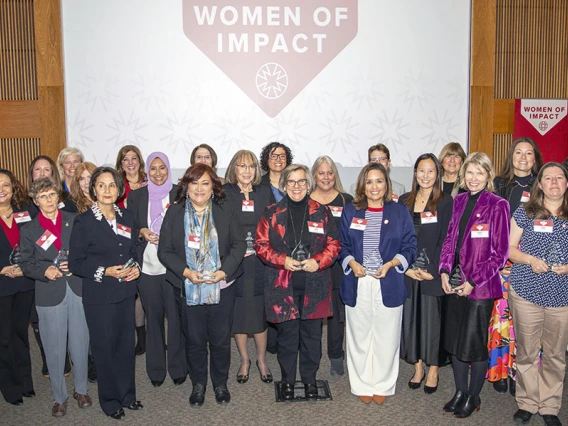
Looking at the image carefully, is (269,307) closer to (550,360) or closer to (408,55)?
(550,360)

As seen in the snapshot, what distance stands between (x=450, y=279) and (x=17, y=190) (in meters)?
3.10

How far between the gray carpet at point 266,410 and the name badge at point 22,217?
51.8 inches

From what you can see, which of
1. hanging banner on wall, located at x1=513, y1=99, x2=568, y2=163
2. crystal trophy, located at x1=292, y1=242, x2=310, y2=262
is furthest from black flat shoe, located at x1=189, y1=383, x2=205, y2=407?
hanging banner on wall, located at x1=513, y1=99, x2=568, y2=163

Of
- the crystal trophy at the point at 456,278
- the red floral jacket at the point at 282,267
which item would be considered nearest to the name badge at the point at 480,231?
the crystal trophy at the point at 456,278

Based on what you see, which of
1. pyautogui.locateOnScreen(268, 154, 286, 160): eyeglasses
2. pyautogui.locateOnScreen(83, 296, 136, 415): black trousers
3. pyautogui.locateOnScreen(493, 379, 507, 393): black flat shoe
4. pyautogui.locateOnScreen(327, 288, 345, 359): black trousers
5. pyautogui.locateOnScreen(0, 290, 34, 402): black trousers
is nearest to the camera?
pyautogui.locateOnScreen(83, 296, 136, 415): black trousers

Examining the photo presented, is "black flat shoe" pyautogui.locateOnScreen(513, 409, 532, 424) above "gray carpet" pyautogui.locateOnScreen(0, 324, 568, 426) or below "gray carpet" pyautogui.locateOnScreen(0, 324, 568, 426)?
above

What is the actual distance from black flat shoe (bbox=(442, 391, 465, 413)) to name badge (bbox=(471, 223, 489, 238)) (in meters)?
1.10

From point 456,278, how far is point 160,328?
2.23 metres

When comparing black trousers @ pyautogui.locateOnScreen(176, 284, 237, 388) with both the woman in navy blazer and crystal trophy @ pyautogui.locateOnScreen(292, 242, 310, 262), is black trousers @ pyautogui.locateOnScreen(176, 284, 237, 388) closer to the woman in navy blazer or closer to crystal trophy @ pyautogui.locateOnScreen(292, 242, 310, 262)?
crystal trophy @ pyautogui.locateOnScreen(292, 242, 310, 262)

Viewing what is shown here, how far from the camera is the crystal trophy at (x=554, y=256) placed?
306 centimetres

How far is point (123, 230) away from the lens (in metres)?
3.20

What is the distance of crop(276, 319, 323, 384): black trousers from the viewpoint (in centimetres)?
349

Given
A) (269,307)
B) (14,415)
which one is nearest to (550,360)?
(269,307)

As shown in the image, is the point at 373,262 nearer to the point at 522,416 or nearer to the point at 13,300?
the point at 522,416
